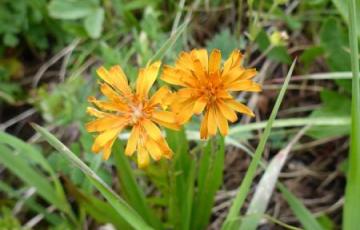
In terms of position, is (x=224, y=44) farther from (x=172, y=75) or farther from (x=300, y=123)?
(x=172, y=75)

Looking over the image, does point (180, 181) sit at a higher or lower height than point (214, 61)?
lower

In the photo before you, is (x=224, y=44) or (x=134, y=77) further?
(x=224, y=44)

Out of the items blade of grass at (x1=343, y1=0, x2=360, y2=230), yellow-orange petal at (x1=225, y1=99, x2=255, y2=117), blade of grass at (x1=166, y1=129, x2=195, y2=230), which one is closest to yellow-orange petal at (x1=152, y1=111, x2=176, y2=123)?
yellow-orange petal at (x1=225, y1=99, x2=255, y2=117)

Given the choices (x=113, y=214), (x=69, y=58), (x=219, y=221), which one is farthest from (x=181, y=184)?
(x=69, y=58)

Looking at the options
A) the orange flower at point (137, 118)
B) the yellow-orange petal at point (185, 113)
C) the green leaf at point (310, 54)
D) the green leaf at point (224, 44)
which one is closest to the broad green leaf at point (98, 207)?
the orange flower at point (137, 118)

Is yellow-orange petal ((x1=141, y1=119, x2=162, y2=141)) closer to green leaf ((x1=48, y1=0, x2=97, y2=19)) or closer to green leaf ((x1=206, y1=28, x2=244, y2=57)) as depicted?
green leaf ((x1=206, y1=28, x2=244, y2=57))

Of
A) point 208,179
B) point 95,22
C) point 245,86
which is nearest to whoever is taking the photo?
point 245,86

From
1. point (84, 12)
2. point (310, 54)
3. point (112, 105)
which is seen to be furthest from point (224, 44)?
point (112, 105)
